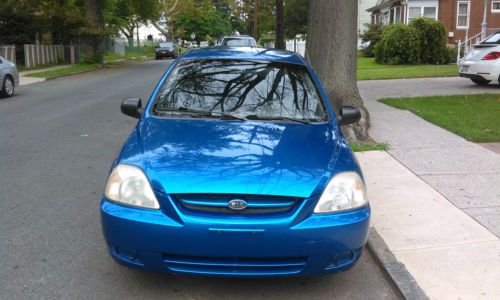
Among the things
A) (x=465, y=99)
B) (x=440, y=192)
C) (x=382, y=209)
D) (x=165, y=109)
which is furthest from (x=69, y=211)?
(x=465, y=99)

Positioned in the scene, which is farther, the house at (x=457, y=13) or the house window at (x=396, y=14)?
the house window at (x=396, y=14)

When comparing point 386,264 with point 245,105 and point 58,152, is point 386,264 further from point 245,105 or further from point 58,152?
point 58,152

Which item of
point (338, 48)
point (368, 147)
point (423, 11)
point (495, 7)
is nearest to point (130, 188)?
point (368, 147)

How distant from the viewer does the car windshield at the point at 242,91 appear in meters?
4.69

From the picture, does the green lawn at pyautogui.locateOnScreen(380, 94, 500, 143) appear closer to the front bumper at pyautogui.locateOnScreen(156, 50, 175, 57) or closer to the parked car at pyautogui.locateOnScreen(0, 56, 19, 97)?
the parked car at pyautogui.locateOnScreen(0, 56, 19, 97)

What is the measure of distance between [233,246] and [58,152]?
5.59m

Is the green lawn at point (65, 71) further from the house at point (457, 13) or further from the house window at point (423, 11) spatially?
the house window at point (423, 11)

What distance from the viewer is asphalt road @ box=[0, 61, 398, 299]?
3801 millimetres

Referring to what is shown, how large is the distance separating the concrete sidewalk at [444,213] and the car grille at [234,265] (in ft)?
3.49

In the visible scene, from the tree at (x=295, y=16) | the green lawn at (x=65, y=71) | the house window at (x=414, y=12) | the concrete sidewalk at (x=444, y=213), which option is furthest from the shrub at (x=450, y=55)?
the tree at (x=295, y=16)

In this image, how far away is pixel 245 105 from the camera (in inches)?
188

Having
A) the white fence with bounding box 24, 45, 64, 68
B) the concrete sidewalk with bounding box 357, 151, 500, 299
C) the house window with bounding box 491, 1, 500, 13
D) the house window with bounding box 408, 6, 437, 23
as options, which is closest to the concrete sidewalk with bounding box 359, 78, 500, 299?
the concrete sidewalk with bounding box 357, 151, 500, 299

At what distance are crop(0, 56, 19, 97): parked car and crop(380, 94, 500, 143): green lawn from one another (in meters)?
10.5

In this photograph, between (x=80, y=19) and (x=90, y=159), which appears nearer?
(x=90, y=159)
